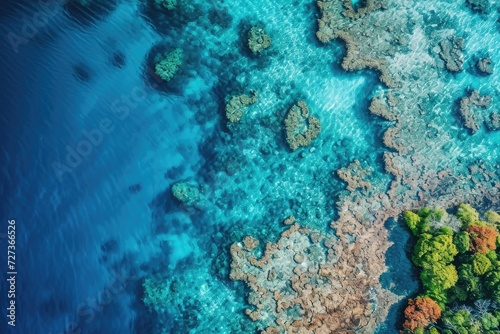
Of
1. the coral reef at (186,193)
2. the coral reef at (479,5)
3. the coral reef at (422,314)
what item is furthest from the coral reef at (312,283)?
the coral reef at (479,5)

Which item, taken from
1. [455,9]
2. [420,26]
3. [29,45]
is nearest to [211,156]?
[29,45]

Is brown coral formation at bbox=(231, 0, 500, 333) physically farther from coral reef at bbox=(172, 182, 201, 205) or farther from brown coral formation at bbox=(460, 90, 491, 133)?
coral reef at bbox=(172, 182, 201, 205)

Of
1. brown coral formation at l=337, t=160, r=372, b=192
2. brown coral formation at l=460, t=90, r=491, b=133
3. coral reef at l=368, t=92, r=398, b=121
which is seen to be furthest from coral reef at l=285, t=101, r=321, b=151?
brown coral formation at l=460, t=90, r=491, b=133

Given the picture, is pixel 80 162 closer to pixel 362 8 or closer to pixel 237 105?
pixel 237 105

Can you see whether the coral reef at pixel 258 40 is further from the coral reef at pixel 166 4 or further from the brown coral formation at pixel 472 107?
the brown coral formation at pixel 472 107

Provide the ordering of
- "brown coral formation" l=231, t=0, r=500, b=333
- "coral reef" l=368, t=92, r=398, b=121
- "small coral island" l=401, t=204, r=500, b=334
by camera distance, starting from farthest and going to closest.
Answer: "coral reef" l=368, t=92, r=398, b=121, "brown coral formation" l=231, t=0, r=500, b=333, "small coral island" l=401, t=204, r=500, b=334

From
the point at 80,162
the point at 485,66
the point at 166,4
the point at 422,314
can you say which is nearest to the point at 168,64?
the point at 166,4

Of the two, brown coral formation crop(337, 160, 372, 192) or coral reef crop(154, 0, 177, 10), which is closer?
brown coral formation crop(337, 160, 372, 192)
